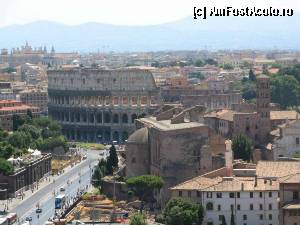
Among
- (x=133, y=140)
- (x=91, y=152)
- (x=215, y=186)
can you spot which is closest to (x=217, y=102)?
(x=91, y=152)

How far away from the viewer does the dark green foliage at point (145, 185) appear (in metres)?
64.6

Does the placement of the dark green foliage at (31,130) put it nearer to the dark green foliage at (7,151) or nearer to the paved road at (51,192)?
the paved road at (51,192)

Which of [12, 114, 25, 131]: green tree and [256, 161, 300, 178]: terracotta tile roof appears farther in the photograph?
A: [12, 114, 25, 131]: green tree

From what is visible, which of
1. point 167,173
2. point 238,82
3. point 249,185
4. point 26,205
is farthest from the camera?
point 238,82

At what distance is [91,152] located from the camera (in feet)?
347

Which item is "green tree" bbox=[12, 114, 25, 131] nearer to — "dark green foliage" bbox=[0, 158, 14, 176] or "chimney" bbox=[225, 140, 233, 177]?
"dark green foliage" bbox=[0, 158, 14, 176]

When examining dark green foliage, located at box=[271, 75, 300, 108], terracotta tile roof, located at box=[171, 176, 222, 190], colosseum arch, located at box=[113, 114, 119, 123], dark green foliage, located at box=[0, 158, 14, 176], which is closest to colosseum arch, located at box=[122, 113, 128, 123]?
colosseum arch, located at box=[113, 114, 119, 123]

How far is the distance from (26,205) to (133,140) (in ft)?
27.9

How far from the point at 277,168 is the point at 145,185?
365 inches

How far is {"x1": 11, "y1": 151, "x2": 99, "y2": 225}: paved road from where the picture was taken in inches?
2590

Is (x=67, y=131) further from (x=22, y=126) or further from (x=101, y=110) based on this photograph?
(x=22, y=126)

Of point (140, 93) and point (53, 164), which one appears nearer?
point (53, 164)

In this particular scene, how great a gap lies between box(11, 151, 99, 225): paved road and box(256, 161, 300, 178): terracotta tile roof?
1358cm

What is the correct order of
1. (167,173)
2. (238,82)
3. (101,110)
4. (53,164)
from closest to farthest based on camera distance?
(167,173) → (53,164) → (101,110) → (238,82)
